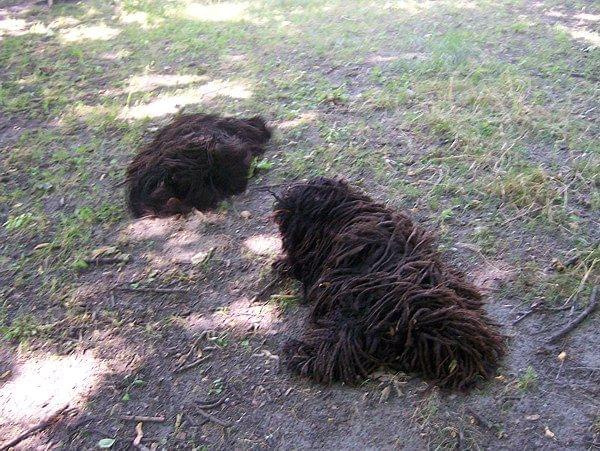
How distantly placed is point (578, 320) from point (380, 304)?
2.93ft

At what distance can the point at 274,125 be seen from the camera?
467 cm

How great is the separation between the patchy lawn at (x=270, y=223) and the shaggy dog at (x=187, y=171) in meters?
0.11

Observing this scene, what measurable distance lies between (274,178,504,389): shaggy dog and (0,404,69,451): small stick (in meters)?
0.96

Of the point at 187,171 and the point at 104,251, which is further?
the point at 187,171

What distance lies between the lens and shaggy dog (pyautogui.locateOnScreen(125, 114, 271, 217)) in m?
3.80

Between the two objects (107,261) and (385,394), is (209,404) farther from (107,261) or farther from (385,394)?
(107,261)

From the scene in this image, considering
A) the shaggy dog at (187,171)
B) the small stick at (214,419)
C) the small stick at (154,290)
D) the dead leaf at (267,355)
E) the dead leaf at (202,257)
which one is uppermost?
the shaggy dog at (187,171)

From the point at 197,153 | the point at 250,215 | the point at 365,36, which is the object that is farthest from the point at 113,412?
the point at 365,36

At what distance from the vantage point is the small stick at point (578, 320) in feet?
8.96

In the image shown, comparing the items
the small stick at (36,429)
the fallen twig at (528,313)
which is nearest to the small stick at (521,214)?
the fallen twig at (528,313)

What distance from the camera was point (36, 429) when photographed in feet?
8.42

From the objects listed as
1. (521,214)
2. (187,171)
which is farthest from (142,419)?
(521,214)

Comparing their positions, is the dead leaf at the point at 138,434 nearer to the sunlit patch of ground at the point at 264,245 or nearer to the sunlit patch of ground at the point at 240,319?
the sunlit patch of ground at the point at 240,319

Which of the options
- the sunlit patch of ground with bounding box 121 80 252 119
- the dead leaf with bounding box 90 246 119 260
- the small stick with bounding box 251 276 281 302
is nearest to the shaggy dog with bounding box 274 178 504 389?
the small stick with bounding box 251 276 281 302
